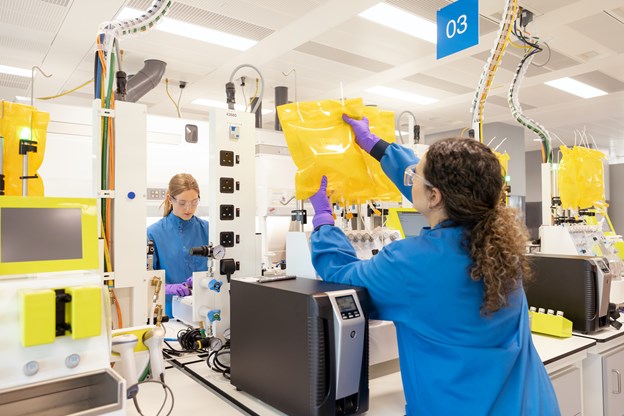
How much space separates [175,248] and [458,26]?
232 centimetres

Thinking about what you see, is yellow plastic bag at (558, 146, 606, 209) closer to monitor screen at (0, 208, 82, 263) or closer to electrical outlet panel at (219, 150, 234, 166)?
electrical outlet panel at (219, 150, 234, 166)

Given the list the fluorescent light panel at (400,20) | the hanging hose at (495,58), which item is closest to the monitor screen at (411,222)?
the hanging hose at (495,58)

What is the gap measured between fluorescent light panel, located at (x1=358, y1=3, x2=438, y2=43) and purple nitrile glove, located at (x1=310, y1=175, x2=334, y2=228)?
282 centimetres

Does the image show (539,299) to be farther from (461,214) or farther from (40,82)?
(40,82)

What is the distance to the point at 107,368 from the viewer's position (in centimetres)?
116

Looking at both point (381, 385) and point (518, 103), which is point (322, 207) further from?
point (518, 103)

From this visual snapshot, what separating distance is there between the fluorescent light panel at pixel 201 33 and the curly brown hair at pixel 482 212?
3734mm

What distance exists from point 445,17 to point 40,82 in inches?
213

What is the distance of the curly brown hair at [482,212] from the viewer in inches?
46.7

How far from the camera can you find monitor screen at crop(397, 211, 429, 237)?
290cm

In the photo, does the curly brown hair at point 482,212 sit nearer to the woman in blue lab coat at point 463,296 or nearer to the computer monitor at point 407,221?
the woman in blue lab coat at point 463,296

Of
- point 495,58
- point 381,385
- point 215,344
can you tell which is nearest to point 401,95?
point 495,58

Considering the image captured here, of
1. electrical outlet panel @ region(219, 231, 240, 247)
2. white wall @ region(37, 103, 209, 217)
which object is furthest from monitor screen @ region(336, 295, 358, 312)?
white wall @ region(37, 103, 209, 217)

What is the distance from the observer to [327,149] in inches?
68.2
